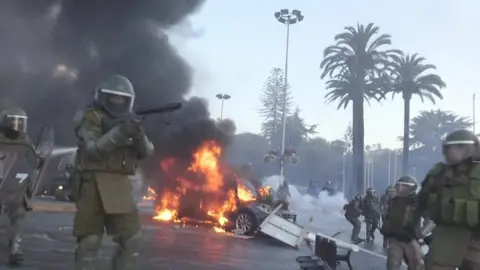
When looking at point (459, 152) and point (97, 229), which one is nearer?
point (97, 229)

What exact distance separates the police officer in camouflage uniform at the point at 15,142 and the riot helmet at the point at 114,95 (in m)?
2.67

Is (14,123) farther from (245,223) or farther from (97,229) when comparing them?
(245,223)

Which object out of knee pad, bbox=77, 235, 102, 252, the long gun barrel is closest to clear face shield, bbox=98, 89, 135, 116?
the long gun barrel

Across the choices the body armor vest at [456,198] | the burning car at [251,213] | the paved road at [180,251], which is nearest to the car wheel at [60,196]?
the paved road at [180,251]

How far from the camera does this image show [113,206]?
178 inches

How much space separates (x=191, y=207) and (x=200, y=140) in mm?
5483

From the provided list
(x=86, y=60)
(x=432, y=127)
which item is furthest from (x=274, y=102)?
(x=86, y=60)

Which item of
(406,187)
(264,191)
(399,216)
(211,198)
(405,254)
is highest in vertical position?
(264,191)

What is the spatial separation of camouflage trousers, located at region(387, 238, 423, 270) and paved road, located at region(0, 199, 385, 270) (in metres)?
2.88

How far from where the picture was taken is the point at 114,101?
15.3ft

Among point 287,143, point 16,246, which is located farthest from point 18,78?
point 287,143

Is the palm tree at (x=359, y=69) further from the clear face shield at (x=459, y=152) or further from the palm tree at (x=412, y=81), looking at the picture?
the clear face shield at (x=459, y=152)

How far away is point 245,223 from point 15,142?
9084mm

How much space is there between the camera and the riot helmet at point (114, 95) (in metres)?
4.62
